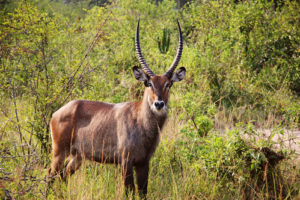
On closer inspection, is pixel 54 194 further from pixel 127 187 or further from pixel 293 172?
pixel 293 172

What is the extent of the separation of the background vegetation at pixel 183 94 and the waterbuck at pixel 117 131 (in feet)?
0.91

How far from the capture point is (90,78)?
5.89 meters

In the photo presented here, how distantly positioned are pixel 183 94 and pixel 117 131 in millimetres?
3101

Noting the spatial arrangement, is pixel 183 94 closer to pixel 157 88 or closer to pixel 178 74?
pixel 178 74

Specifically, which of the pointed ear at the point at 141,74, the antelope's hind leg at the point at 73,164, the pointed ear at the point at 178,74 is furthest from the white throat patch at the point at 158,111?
the antelope's hind leg at the point at 73,164

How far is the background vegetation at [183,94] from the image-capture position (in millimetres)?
4391

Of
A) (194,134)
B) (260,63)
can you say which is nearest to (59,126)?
(194,134)

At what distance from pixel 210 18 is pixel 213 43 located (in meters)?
0.96

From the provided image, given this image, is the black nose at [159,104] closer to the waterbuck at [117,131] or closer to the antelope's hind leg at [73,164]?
the waterbuck at [117,131]

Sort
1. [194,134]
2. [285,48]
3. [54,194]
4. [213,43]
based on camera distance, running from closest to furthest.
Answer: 1. [54,194]
2. [194,134]
3. [285,48]
4. [213,43]

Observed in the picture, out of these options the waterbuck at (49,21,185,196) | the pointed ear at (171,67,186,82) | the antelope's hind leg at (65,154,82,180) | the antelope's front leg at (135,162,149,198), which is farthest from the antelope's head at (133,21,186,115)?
the antelope's hind leg at (65,154,82,180)

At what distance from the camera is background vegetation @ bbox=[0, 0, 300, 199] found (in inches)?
173

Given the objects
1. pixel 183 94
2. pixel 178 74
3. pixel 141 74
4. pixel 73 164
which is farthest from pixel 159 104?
pixel 183 94

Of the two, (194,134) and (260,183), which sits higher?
(194,134)
